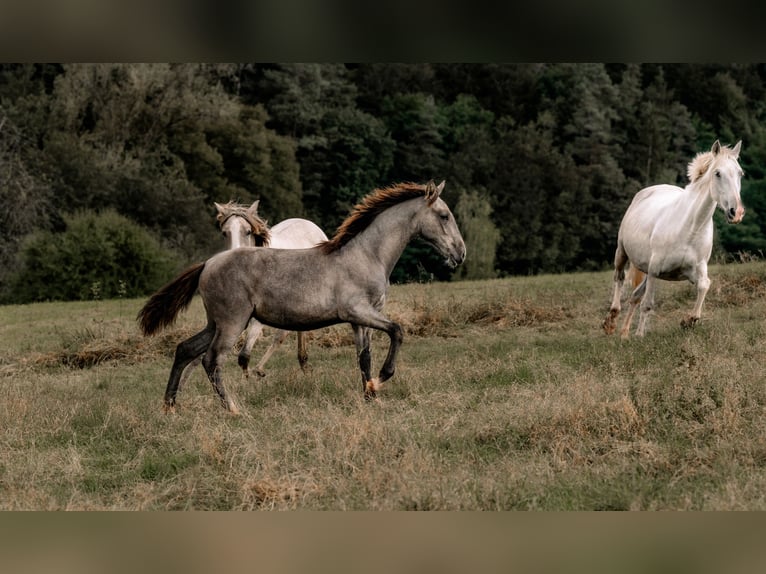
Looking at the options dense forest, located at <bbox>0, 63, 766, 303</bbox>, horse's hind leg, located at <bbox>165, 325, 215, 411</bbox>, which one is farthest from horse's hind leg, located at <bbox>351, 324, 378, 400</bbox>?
dense forest, located at <bbox>0, 63, 766, 303</bbox>

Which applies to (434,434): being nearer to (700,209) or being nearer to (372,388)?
(372,388)

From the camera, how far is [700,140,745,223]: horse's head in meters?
9.21

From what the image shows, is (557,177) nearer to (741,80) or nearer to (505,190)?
(505,190)

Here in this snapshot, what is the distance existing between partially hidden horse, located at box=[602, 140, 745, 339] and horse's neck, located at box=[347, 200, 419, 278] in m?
3.67

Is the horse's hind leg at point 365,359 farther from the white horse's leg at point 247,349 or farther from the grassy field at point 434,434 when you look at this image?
the white horse's leg at point 247,349

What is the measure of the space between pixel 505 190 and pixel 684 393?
36.6 m

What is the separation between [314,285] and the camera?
25.6 ft

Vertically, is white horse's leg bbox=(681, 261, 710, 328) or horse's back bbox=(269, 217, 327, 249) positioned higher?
horse's back bbox=(269, 217, 327, 249)

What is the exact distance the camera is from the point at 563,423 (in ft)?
20.4

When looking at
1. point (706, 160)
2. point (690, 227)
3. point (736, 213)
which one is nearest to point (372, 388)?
point (736, 213)

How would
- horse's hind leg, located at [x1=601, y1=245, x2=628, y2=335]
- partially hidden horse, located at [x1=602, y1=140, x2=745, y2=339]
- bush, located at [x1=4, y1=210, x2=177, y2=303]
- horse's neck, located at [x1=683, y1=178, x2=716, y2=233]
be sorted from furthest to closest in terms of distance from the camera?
bush, located at [x1=4, y1=210, x2=177, y2=303], horse's hind leg, located at [x1=601, y1=245, x2=628, y2=335], horse's neck, located at [x1=683, y1=178, x2=716, y2=233], partially hidden horse, located at [x1=602, y1=140, x2=745, y2=339]

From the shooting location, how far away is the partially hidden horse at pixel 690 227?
9.48 meters

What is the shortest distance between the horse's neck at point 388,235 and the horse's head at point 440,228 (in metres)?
0.13

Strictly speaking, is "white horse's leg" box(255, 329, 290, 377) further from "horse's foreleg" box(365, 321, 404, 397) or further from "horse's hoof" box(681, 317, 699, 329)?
"horse's hoof" box(681, 317, 699, 329)
